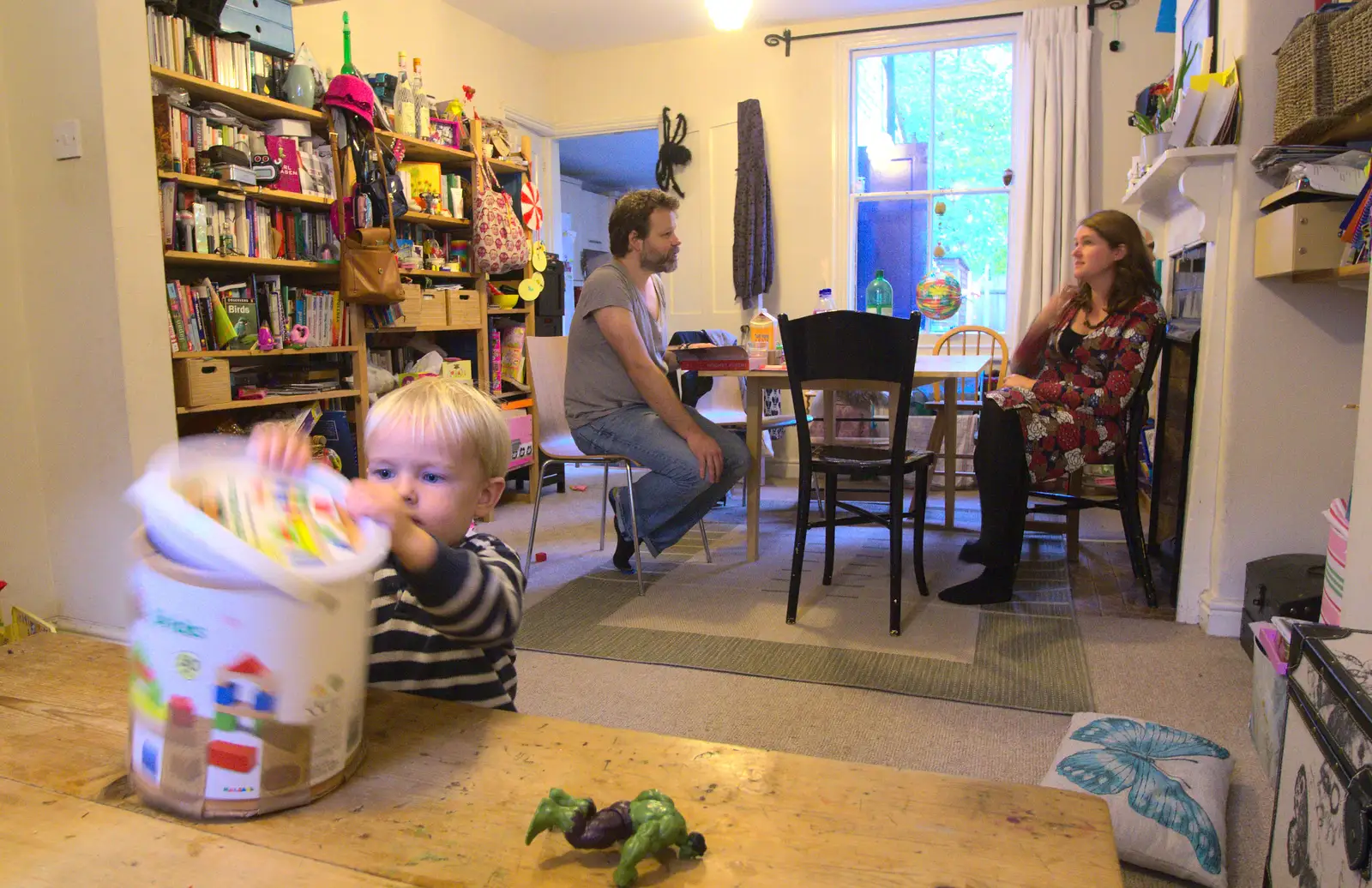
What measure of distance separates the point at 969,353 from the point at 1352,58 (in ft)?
10.6

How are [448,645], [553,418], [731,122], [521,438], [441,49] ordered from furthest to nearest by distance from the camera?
[731,122], [441,49], [521,438], [553,418], [448,645]

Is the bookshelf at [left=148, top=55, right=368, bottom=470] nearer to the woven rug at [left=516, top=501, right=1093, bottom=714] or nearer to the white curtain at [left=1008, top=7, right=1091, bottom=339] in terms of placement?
the woven rug at [left=516, top=501, right=1093, bottom=714]

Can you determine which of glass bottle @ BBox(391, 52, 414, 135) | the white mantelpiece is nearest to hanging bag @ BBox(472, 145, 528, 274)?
glass bottle @ BBox(391, 52, 414, 135)

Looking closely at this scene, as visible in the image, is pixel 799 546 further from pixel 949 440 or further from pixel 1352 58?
pixel 1352 58

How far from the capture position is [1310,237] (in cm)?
209

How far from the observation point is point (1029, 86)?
4.82m

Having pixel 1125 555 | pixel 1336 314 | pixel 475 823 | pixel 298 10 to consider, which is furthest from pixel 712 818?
pixel 298 10

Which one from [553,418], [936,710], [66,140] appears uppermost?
[66,140]

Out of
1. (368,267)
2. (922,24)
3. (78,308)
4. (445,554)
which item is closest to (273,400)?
(368,267)

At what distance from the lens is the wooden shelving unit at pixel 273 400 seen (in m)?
3.10

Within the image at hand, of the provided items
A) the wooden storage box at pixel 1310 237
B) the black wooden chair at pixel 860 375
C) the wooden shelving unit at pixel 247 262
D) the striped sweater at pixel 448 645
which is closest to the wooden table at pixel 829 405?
the black wooden chair at pixel 860 375

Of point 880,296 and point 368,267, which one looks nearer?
point 368,267

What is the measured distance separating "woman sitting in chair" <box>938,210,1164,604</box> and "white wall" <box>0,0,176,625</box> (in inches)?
96.2

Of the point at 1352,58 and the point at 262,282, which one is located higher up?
the point at 1352,58
